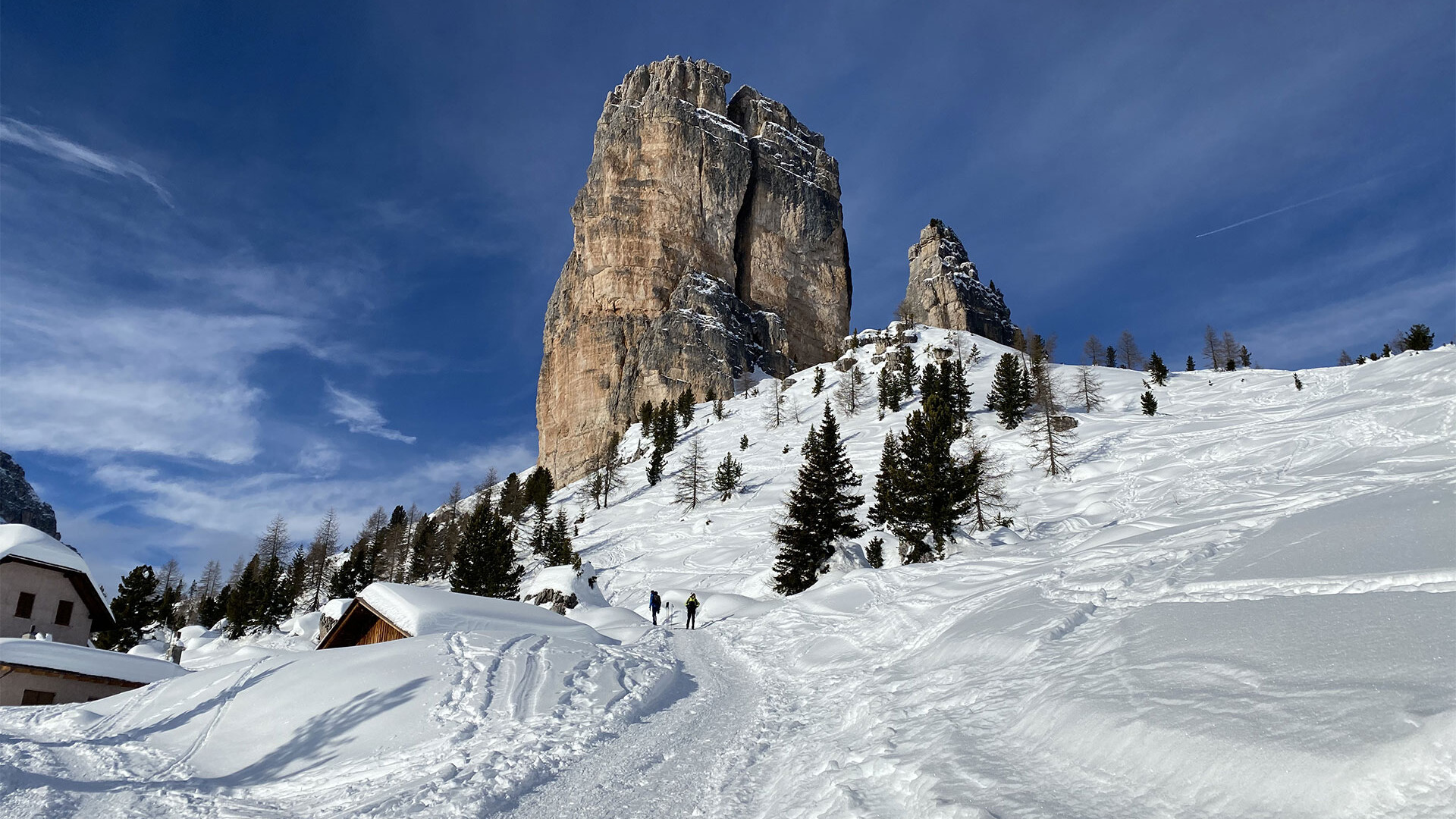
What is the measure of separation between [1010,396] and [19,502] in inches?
7596

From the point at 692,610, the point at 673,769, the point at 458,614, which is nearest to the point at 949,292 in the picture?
the point at 692,610

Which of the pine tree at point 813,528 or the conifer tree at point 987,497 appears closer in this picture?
the pine tree at point 813,528

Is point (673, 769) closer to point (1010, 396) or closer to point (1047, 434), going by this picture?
point (1047, 434)

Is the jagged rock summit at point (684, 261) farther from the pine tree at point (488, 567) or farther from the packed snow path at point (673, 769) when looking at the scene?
the packed snow path at point (673, 769)

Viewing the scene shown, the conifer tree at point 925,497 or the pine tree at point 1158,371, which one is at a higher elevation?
the pine tree at point 1158,371

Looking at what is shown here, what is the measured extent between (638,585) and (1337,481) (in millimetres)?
30287

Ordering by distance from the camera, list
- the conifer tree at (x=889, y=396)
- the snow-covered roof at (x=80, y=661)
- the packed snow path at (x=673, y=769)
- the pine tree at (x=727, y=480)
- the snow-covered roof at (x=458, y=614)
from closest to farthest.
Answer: the packed snow path at (x=673, y=769) → the snow-covered roof at (x=458, y=614) → the snow-covered roof at (x=80, y=661) → the pine tree at (x=727, y=480) → the conifer tree at (x=889, y=396)

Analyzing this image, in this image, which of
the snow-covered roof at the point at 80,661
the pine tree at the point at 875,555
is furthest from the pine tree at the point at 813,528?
the snow-covered roof at the point at 80,661

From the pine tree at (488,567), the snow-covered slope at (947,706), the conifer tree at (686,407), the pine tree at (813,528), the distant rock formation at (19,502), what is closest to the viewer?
the snow-covered slope at (947,706)

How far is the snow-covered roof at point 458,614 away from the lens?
51.5ft

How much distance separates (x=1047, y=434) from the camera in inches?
1884

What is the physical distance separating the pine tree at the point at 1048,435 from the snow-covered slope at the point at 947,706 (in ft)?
80.4

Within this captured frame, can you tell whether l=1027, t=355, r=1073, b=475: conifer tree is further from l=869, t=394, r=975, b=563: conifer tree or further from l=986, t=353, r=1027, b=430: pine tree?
l=869, t=394, r=975, b=563: conifer tree

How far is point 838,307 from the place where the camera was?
142 metres
